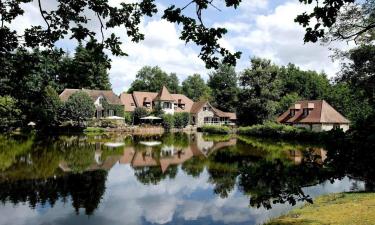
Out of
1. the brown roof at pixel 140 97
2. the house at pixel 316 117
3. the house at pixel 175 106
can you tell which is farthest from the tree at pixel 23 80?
the brown roof at pixel 140 97

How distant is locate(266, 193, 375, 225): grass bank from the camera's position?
11.2 metres

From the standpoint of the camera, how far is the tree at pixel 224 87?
9100 centimetres

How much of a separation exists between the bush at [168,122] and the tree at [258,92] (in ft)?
44.6

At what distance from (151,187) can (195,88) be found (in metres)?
94.9

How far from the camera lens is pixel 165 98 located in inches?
3083

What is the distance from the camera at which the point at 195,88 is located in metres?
115

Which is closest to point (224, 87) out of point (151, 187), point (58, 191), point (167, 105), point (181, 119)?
point (167, 105)

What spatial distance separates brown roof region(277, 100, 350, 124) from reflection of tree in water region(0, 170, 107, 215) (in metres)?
40.0

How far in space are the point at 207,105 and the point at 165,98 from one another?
33.0 ft

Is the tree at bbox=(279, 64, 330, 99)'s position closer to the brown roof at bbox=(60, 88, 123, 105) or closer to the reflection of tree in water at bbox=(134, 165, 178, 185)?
the brown roof at bbox=(60, 88, 123, 105)

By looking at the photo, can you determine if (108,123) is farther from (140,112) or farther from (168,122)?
(168,122)

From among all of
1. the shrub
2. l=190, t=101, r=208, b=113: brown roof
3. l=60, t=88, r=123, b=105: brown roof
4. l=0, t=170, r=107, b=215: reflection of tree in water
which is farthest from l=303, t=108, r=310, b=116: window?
l=0, t=170, r=107, b=215: reflection of tree in water

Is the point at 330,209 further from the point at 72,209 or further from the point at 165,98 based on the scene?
the point at 165,98

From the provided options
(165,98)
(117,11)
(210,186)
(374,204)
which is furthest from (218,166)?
(165,98)
